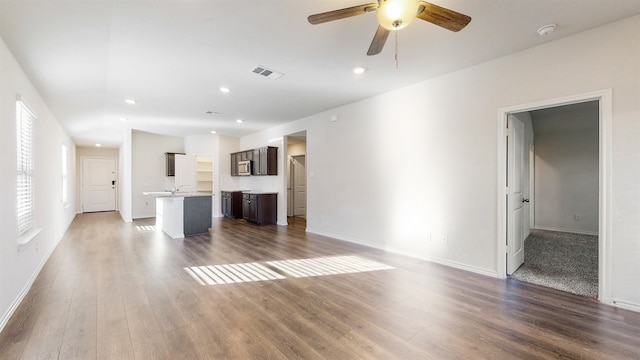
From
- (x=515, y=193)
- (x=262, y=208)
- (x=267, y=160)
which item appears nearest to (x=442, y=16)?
(x=515, y=193)

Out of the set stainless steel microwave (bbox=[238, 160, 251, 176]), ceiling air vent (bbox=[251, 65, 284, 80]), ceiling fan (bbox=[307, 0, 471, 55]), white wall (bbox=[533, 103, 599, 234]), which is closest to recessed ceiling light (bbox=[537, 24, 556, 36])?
ceiling fan (bbox=[307, 0, 471, 55])

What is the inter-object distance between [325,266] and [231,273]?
123cm

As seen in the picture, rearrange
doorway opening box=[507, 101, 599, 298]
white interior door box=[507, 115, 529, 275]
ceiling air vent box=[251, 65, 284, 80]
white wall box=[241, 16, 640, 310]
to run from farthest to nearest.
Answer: doorway opening box=[507, 101, 599, 298], ceiling air vent box=[251, 65, 284, 80], white interior door box=[507, 115, 529, 275], white wall box=[241, 16, 640, 310]

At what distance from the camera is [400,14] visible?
174 centimetres

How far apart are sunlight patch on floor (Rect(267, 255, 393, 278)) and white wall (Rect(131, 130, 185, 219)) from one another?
22.2 feet

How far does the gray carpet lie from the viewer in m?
3.11

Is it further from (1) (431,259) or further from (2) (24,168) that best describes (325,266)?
(2) (24,168)

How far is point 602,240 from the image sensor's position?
2678 mm

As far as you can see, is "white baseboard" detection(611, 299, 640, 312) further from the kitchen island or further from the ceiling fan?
the kitchen island

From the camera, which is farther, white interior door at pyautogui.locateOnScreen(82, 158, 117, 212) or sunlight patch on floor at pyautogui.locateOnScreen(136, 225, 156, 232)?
white interior door at pyautogui.locateOnScreen(82, 158, 117, 212)

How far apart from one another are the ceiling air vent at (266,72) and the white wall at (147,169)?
6.64m

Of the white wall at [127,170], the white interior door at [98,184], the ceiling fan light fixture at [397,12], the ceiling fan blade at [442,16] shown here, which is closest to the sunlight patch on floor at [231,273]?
the ceiling fan light fixture at [397,12]

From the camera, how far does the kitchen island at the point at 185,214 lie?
5.68 meters

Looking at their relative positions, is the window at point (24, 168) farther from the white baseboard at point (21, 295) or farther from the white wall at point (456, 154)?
the white wall at point (456, 154)
